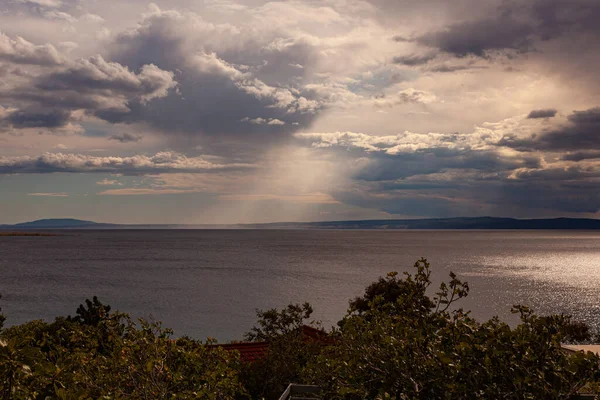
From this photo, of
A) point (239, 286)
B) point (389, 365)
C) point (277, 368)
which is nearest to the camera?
point (389, 365)

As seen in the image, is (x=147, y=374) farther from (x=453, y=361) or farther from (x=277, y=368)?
(x=277, y=368)

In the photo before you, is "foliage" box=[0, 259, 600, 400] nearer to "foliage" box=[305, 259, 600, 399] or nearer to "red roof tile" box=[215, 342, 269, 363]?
"foliage" box=[305, 259, 600, 399]

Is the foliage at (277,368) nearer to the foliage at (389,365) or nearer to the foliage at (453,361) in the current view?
the foliage at (389,365)

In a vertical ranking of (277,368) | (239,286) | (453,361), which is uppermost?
(453,361)

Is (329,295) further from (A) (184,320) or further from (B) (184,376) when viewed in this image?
(B) (184,376)

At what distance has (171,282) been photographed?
120438mm

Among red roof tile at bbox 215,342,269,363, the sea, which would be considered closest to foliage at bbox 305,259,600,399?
red roof tile at bbox 215,342,269,363

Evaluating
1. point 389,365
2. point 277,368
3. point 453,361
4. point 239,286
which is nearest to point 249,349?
point 277,368

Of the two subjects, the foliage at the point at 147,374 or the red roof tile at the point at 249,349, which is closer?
the foliage at the point at 147,374

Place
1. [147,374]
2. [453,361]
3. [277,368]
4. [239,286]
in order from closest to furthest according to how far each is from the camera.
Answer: [453,361]
[147,374]
[277,368]
[239,286]

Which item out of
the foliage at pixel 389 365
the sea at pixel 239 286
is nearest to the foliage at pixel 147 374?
the foliage at pixel 389 365

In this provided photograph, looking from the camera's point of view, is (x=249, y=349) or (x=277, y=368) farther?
(x=249, y=349)

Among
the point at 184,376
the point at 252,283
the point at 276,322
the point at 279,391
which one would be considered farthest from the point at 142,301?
the point at 184,376

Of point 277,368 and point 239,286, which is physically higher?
point 277,368
